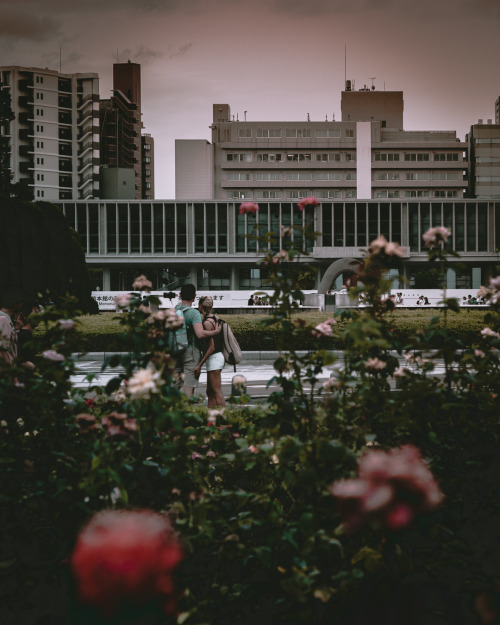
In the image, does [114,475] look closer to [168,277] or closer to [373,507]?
[373,507]

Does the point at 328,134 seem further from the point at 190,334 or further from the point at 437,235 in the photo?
the point at 437,235

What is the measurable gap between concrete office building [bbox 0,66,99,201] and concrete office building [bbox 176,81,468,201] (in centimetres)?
1446

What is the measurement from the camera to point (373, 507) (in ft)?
3.30

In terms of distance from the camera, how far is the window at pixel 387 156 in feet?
305

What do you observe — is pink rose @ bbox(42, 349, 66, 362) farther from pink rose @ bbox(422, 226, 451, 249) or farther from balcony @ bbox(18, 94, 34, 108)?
balcony @ bbox(18, 94, 34, 108)

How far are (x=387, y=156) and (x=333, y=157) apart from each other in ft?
26.5

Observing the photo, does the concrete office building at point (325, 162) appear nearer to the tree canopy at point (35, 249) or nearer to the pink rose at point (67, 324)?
the tree canopy at point (35, 249)

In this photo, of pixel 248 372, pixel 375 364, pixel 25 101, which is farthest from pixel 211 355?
pixel 25 101

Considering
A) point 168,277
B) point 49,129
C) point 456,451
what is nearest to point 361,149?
point 168,277

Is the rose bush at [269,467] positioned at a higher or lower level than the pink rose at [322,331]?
lower

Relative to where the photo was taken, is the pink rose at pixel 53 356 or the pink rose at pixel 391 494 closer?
the pink rose at pixel 391 494

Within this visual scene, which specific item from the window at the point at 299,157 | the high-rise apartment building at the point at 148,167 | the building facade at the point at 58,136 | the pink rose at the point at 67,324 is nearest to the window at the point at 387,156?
the window at the point at 299,157

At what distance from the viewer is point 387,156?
93000 millimetres

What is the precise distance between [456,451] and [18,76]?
318 feet
